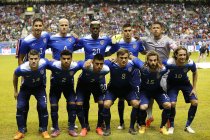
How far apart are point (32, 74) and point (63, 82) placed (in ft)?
2.48

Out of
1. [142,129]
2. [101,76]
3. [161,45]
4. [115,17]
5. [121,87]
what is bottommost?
[142,129]

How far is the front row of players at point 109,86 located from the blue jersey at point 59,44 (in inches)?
25.3

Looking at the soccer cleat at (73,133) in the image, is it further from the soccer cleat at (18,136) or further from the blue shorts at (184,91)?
the blue shorts at (184,91)

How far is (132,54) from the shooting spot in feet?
27.7

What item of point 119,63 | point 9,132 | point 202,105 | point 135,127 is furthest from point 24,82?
point 202,105

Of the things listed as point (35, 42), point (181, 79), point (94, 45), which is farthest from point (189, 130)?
point (35, 42)

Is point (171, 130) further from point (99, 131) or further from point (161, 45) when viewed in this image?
point (161, 45)

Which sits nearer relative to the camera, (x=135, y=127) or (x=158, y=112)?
(x=135, y=127)

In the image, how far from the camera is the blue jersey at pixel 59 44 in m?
8.41

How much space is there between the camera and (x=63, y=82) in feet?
26.3

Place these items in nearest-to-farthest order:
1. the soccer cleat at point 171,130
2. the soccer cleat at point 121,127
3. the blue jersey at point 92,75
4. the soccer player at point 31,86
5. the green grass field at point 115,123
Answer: the soccer player at point 31,86 → the blue jersey at point 92,75 → the green grass field at point 115,123 → the soccer cleat at point 171,130 → the soccer cleat at point 121,127

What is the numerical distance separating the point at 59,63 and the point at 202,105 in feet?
17.9

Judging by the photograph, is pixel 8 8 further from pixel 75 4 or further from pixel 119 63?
pixel 119 63

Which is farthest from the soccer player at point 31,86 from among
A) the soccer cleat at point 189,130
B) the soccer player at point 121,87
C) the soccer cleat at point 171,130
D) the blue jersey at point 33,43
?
the soccer cleat at point 189,130
